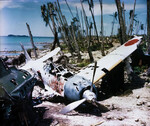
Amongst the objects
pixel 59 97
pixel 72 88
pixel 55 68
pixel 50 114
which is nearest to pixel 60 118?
pixel 50 114

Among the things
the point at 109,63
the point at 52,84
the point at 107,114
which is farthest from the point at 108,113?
the point at 109,63

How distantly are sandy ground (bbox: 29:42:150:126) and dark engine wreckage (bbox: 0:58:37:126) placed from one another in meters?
0.87

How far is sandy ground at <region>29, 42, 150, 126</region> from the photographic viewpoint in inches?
199

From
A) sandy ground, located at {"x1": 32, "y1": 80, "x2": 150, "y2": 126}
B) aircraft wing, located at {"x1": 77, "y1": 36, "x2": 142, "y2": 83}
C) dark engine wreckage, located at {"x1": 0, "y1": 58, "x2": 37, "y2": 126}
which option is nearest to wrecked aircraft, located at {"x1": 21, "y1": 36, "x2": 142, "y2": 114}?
aircraft wing, located at {"x1": 77, "y1": 36, "x2": 142, "y2": 83}

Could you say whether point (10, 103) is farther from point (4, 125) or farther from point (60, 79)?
point (60, 79)

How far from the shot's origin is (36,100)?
7.21 meters

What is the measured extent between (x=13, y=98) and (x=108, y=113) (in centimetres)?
350

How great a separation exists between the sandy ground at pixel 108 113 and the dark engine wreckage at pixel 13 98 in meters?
0.87

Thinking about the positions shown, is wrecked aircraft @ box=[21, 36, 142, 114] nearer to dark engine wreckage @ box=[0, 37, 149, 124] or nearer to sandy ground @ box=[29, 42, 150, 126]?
dark engine wreckage @ box=[0, 37, 149, 124]

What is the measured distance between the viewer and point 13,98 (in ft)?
12.3

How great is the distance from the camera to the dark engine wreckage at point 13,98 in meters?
3.55

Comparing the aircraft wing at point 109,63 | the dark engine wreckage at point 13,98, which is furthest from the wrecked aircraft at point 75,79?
the dark engine wreckage at point 13,98

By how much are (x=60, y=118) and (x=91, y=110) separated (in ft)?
4.47

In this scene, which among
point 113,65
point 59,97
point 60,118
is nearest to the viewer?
point 60,118
